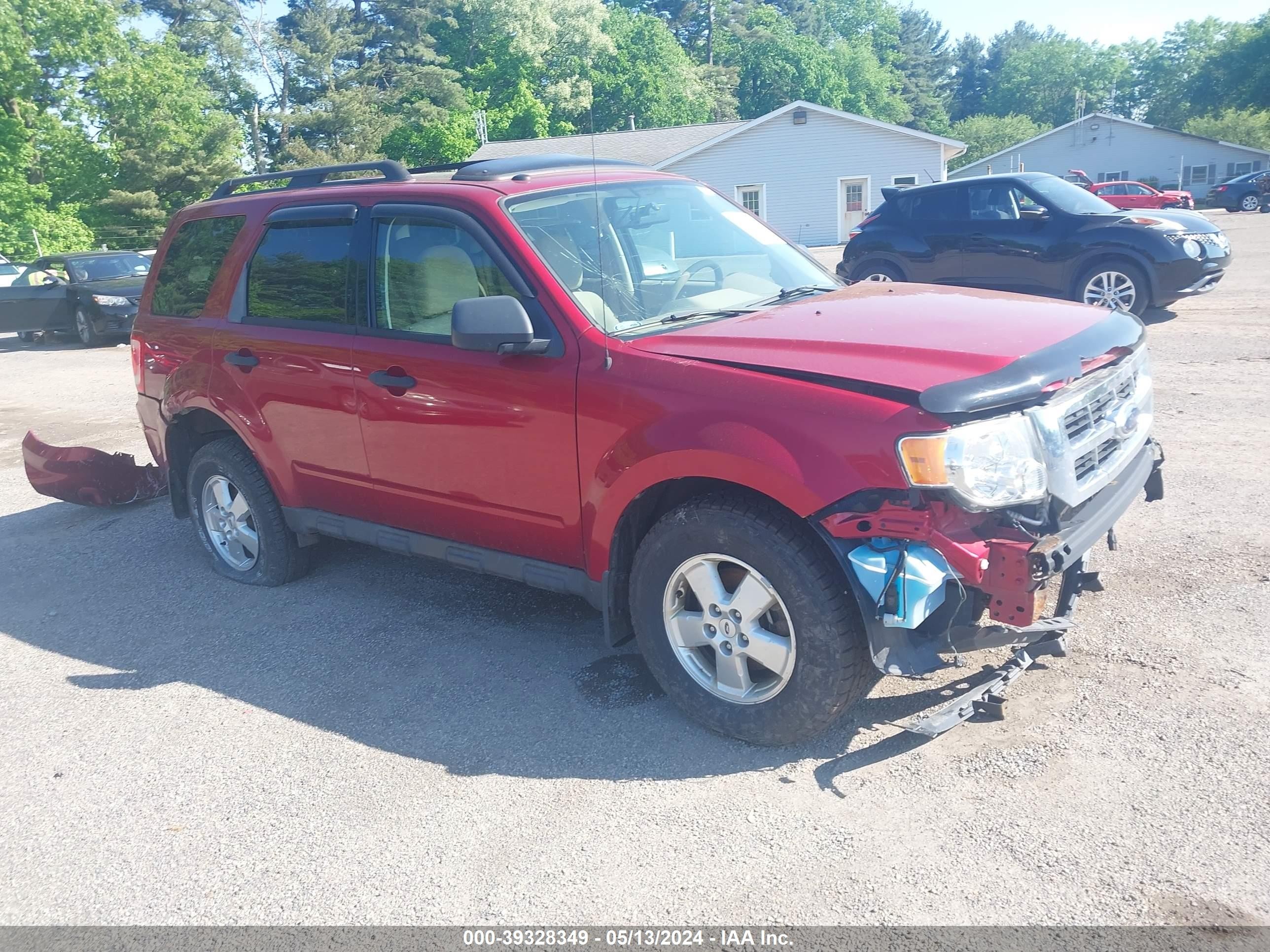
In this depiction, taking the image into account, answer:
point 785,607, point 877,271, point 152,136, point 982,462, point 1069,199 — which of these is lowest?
point 785,607

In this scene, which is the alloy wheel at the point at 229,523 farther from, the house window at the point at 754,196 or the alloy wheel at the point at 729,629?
the house window at the point at 754,196

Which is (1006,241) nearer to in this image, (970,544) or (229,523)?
(229,523)

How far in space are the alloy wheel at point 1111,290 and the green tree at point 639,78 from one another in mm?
50905

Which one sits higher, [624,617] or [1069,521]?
[1069,521]

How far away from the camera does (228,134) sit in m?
42.1

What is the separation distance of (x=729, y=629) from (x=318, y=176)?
345cm

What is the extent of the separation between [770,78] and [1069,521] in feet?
270

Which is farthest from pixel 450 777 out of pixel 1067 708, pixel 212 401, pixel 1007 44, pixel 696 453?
pixel 1007 44

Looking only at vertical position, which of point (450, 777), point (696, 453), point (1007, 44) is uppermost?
point (1007, 44)

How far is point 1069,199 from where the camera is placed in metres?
11.8

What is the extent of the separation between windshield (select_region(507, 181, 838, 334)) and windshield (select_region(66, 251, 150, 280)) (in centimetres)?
1688

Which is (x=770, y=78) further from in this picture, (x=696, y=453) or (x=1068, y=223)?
(x=696, y=453)

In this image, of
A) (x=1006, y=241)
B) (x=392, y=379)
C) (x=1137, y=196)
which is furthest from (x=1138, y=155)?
(x=392, y=379)

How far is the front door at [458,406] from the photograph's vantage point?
398 centimetres
